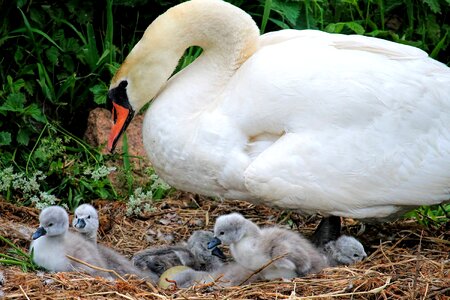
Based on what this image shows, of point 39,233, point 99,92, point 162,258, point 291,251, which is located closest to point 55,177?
point 99,92

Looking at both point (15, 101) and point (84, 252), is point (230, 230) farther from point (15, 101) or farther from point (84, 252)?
point (15, 101)

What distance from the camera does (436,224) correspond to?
7.88m

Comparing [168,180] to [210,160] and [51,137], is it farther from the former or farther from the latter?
[51,137]

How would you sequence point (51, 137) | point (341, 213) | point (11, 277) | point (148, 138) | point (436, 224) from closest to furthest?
1. point (11, 277)
2. point (341, 213)
3. point (148, 138)
4. point (436, 224)
5. point (51, 137)

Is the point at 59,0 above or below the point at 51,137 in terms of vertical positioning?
above

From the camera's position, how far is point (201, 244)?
23.8 feet

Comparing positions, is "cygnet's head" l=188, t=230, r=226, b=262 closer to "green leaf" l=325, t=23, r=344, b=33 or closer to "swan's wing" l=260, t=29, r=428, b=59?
"swan's wing" l=260, t=29, r=428, b=59

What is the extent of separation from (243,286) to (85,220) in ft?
3.76

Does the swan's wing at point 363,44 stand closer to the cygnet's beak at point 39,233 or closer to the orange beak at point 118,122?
the orange beak at point 118,122

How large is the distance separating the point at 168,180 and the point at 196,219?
2.48 feet

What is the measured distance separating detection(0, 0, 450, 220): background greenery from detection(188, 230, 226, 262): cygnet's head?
35.4 inches

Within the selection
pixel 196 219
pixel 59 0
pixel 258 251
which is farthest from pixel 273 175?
pixel 59 0

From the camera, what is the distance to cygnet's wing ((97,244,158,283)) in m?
6.93

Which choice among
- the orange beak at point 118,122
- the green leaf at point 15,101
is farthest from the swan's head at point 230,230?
the green leaf at point 15,101
